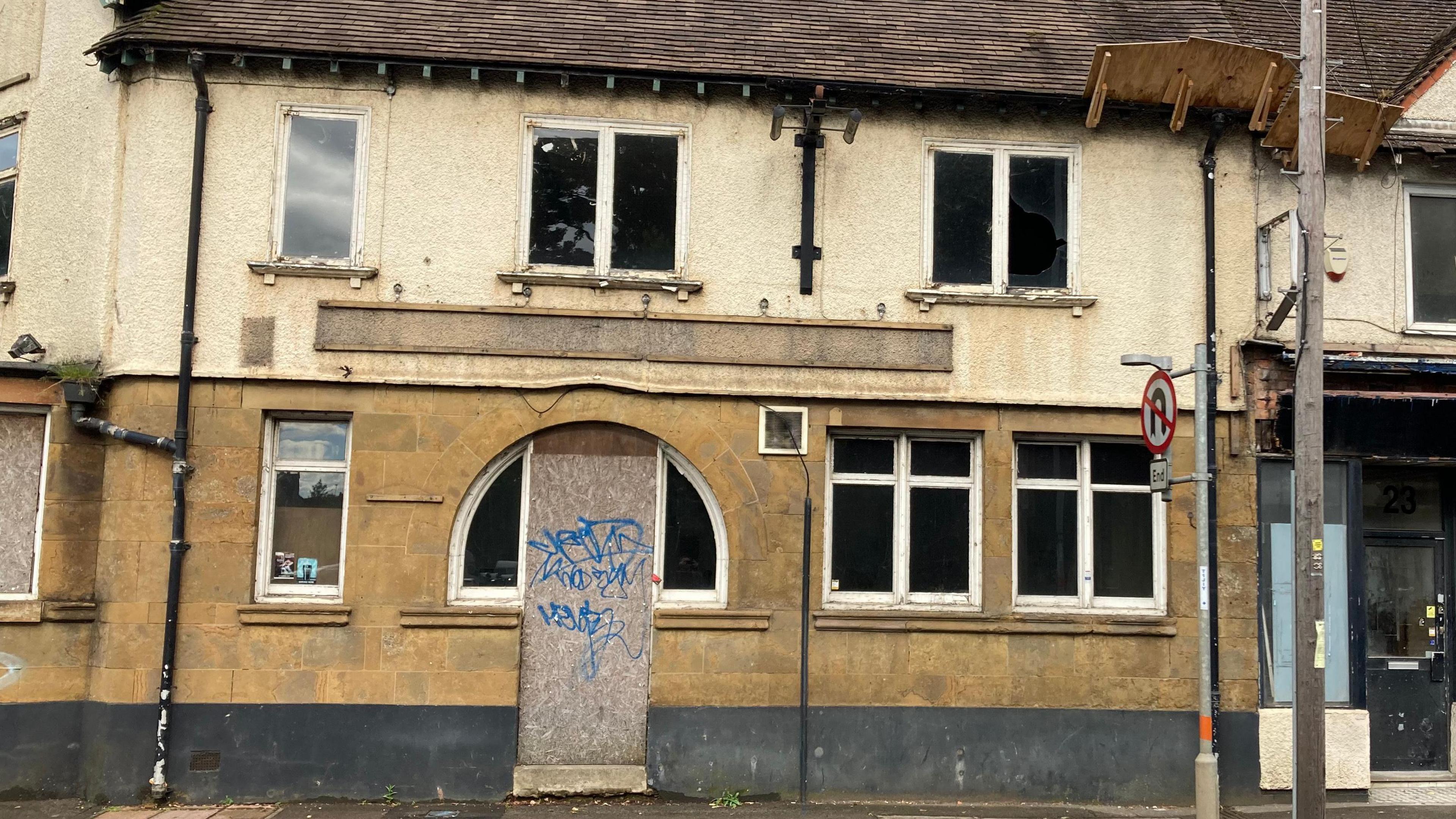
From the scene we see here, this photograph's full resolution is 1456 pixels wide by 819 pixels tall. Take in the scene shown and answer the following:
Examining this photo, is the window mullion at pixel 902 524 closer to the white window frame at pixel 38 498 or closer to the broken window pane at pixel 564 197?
the broken window pane at pixel 564 197

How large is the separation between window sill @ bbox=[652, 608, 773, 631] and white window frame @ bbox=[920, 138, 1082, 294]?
3.46m

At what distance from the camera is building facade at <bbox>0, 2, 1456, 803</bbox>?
9.71 meters

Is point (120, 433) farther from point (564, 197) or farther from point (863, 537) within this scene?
point (863, 537)

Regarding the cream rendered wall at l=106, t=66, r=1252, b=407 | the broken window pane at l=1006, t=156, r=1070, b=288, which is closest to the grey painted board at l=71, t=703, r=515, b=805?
the cream rendered wall at l=106, t=66, r=1252, b=407

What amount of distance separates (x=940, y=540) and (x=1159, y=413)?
268cm

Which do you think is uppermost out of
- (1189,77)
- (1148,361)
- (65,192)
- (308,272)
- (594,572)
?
(1189,77)

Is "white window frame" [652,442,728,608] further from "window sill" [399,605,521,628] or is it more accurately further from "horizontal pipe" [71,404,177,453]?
"horizontal pipe" [71,404,177,453]

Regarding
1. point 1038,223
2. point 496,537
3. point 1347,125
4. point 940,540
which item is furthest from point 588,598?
point 1347,125

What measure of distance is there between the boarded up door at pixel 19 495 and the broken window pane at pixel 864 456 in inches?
283

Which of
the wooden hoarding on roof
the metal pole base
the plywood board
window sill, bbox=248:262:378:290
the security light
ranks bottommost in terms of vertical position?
the metal pole base

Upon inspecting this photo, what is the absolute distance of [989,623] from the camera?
10133 millimetres

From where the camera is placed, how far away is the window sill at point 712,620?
9922mm

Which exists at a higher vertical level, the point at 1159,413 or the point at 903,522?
the point at 1159,413

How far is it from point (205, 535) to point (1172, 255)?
29.8ft
